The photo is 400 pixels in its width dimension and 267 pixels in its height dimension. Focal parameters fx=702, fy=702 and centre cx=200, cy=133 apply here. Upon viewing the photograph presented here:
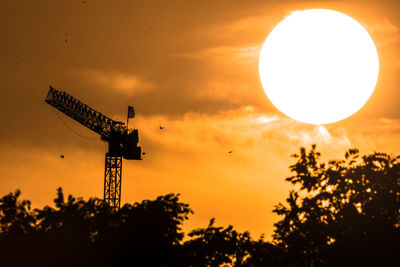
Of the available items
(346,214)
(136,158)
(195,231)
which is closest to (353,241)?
(346,214)

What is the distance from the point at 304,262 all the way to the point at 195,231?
6.56m

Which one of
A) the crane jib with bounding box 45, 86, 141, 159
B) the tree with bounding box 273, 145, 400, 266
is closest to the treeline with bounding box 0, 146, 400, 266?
the tree with bounding box 273, 145, 400, 266

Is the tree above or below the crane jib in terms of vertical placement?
below

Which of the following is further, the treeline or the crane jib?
the crane jib

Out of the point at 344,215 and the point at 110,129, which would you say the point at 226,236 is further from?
the point at 110,129

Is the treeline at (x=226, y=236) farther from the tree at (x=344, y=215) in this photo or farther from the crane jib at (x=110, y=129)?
the crane jib at (x=110, y=129)

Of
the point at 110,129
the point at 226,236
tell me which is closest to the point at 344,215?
the point at 226,236

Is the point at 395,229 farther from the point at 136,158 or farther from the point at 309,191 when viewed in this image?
the point at 136,158

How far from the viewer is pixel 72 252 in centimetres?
3419

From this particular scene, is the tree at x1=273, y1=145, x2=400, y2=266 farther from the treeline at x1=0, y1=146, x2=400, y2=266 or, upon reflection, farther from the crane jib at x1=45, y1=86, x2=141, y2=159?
the crane jib at x1=45, y1=86, x2=141, y2=159

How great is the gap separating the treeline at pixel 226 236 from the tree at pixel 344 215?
0.05m

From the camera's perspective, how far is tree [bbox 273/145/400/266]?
32375mm

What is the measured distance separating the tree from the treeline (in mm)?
47

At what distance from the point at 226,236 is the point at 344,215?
692 cm
